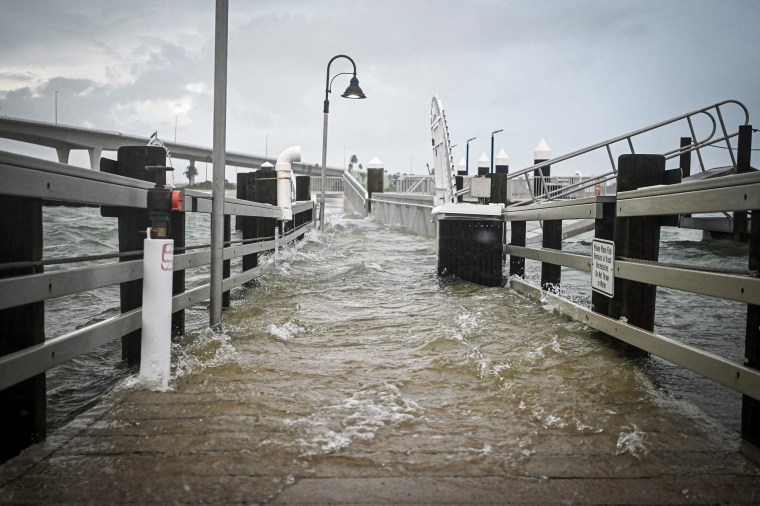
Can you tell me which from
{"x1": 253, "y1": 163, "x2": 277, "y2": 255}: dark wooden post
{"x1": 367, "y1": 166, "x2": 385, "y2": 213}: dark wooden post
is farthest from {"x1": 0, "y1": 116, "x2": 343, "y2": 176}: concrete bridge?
{"x1": 253, "y1": 163, "x2": 277, "y2": 255}: dark wooden post

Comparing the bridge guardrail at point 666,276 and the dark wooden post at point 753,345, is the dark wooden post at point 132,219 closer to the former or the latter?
the bridge guardrail at point 666,276

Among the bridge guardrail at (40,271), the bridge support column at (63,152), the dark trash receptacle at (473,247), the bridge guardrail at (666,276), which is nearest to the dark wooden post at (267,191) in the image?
the dark trash receptacle at (473,247)

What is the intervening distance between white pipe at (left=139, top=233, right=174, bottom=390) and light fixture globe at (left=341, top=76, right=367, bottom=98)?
17153 mm

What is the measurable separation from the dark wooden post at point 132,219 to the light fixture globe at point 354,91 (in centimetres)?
1592

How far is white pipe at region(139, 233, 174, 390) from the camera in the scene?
3832mm

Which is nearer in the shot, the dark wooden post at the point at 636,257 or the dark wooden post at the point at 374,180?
the dark wooden post at the point at 636,257

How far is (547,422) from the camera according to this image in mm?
3371

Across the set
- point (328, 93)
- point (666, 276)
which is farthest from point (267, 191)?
point (328, 93)

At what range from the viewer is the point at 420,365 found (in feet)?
14.9

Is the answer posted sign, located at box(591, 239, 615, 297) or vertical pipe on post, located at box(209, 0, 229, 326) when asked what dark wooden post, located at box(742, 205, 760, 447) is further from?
vertical pipe on post, located at box(209, 0, 229, 326)

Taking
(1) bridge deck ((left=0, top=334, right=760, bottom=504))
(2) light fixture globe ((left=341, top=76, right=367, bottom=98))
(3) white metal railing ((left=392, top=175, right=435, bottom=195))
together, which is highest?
(2) light fixture globe ((left=341, top=76, right=367, bottom=98))

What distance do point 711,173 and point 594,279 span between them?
997 cm

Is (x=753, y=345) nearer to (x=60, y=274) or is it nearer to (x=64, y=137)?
(x=60, y=274)

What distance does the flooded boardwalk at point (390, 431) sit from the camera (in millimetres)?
2564
